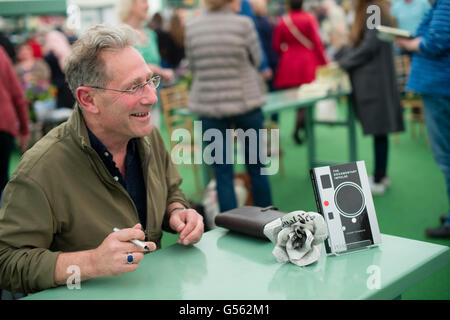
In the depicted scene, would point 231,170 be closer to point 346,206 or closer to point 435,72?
point 435,72

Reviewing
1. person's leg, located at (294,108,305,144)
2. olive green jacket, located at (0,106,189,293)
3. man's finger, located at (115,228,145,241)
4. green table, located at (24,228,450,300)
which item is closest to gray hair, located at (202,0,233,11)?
olive green jacket, located at (0,106,189,293)

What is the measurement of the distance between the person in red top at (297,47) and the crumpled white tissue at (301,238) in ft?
14.7

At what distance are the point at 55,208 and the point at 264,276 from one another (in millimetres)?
617

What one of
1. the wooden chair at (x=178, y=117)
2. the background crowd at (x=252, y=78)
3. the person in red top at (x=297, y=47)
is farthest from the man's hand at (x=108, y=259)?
the person in red top at (x=297, y=47)

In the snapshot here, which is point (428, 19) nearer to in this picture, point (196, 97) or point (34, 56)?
point (196, 97)

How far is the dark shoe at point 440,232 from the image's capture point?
3.15m

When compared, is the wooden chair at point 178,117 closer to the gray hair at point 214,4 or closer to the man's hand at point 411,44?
the gray hair at point 214,4

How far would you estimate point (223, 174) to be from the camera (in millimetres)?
3391

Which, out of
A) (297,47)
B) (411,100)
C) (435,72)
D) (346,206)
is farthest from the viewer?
(411,100)

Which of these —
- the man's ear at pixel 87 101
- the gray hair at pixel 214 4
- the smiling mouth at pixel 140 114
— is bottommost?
the smiling mouth at pixel 140 114

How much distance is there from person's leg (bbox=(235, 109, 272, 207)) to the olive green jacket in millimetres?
1818

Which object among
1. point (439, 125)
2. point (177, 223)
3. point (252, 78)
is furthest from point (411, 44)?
point (177, 223)

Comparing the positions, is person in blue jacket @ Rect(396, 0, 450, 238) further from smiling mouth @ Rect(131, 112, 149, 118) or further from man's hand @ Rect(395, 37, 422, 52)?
smiling mouth @ Rect(131, 112, 149, 118)

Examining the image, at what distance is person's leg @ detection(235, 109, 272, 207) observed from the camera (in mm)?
3361
